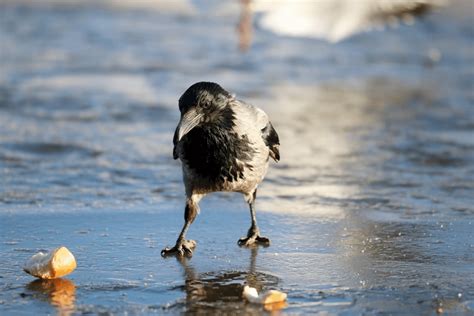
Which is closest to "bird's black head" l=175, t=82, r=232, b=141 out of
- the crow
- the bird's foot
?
the crow

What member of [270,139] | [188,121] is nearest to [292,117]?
[270,139]

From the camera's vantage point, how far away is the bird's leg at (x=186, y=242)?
232 inches

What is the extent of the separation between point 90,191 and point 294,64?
24.0ft

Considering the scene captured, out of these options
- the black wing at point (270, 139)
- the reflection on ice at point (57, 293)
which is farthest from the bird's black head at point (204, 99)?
the reflection on ice at point (57, 293)

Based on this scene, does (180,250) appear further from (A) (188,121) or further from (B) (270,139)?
(B) (270,139)

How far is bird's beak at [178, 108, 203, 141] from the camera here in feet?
18.7

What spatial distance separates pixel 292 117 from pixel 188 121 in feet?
16.6

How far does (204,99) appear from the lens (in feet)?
19.5

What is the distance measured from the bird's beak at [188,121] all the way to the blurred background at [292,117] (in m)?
0.87

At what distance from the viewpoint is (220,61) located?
47.5 ft

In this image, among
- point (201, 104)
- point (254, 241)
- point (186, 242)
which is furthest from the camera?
point (254, 241)

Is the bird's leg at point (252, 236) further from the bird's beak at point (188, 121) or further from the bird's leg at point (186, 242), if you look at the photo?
the bird's beak at point (188, 121)

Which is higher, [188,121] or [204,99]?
[204,99]

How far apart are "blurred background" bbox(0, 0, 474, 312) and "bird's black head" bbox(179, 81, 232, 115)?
3.03 ft
